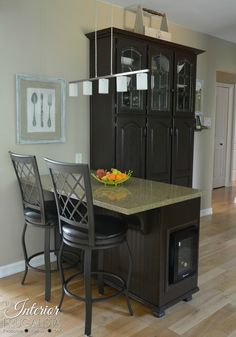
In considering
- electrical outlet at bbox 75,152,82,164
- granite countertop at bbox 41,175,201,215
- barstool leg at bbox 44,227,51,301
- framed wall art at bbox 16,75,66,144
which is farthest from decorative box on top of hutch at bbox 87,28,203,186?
barstool leg at bbox 44,227,51,301

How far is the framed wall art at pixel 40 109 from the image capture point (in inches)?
122

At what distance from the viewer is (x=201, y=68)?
483cm

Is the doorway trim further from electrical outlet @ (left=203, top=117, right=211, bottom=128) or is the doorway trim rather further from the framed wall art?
the framed wall art

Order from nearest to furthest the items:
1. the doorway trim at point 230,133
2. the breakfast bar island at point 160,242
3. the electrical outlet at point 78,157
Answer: the breakfast bar island at point 160,242 → the electrical outlet at point 78,157 → the doorway trim at point 230,133

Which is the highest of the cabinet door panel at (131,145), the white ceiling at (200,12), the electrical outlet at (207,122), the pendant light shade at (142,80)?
the white ceiling at (200,12)

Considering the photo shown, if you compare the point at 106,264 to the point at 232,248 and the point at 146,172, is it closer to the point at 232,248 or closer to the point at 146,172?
the point at 146,172

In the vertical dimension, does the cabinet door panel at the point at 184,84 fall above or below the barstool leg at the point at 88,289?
above

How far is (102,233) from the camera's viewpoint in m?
2.28

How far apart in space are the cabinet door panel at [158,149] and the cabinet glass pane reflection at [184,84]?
330 mm

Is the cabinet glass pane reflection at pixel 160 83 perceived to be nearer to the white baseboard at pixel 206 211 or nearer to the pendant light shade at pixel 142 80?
the pendant light shade at pixel 142 80

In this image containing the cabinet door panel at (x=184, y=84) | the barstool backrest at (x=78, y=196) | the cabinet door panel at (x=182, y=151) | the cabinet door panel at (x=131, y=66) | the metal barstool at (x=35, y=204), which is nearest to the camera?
the barstool backrest at (x=78, y=196)

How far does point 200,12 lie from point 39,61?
2.03m

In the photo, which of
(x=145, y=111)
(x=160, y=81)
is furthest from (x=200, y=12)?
(x=145, y=111)

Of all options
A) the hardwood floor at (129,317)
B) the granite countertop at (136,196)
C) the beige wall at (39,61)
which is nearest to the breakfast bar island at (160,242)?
the granite countertop at (136,196)
